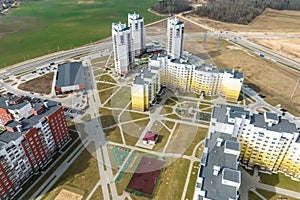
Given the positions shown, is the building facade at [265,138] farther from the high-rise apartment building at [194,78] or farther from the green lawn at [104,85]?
the green lawn at [104,85]

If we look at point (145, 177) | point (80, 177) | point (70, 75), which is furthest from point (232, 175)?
point (70, 75)

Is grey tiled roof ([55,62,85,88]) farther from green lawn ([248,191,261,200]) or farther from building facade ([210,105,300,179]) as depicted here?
green lawn ([248,191,261,200])

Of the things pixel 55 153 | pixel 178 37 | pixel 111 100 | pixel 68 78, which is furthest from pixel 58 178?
pixel 178 37

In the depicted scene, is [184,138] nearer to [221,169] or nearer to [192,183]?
[192,183]

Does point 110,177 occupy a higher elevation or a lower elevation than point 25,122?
lower

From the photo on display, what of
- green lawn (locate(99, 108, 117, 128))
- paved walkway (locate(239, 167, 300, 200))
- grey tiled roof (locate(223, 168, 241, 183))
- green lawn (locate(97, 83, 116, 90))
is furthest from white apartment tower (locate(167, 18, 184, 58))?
grey tiled roof (locate(223, 168, 241, 183))

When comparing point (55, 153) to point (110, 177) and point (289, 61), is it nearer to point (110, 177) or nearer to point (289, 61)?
point (110, 177)
